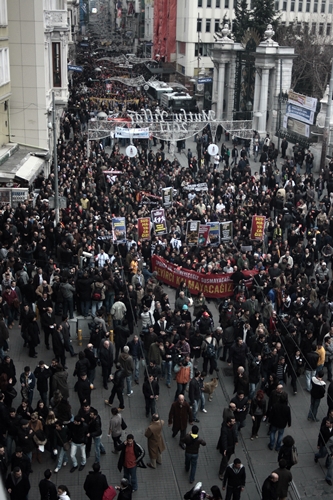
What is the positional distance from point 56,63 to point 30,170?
10.6 m

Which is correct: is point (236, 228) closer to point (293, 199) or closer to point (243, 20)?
point (293, 199)

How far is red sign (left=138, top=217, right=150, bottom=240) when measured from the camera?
2011 centimetres

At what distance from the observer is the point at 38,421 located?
10.6 meters

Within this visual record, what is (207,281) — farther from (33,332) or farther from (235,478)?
(235,478)

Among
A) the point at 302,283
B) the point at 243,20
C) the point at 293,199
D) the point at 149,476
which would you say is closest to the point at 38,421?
the point at 149,476

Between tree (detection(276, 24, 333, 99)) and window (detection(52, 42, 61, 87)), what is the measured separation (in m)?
24.9

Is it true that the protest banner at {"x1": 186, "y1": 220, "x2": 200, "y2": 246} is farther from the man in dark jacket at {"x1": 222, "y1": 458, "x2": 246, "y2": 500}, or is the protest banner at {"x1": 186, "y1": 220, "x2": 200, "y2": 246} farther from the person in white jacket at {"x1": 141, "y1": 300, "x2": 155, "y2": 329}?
the man in dark jacket at {"x1": 222, "y1": 458, "x2": 246, "y2": 500}

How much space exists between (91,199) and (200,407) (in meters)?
12.7

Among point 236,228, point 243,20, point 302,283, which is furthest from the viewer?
point 243,20

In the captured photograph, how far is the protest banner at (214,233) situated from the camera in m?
20.4

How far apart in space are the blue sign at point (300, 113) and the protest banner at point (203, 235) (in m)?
15.6

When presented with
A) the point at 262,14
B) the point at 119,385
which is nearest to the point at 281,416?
the point at 119,385

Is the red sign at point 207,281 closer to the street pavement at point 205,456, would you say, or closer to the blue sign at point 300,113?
the street pavement at point 205,456

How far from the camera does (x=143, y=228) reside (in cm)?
2022
